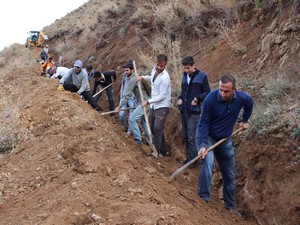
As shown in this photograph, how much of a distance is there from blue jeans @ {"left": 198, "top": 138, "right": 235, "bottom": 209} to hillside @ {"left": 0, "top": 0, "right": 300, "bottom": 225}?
0.15 m

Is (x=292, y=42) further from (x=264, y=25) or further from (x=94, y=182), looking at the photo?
(x=94, y=182)

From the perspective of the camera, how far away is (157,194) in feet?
16.4

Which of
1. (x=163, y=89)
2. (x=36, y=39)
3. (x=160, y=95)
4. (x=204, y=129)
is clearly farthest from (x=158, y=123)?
(x=36, y=39)

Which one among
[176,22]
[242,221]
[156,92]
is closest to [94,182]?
[242,221]

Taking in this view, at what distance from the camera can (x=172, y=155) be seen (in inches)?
323

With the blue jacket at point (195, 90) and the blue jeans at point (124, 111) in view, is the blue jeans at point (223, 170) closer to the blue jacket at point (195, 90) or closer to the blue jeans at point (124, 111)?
the blue jacket at point (195, 90)

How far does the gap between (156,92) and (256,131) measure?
1.72m

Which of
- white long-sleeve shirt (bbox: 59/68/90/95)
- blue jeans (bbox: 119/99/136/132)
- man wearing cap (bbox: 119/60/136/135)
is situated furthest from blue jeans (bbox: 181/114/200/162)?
white long-sleeve shirt (bbox: 59/68/90/95)

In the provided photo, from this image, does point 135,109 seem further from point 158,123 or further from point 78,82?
point 78,82

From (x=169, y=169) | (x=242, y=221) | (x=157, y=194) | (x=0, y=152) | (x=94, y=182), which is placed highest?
(x=0, y=152)

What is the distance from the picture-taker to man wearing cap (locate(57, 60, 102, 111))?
948 cm

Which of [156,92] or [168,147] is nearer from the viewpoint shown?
[156,92]

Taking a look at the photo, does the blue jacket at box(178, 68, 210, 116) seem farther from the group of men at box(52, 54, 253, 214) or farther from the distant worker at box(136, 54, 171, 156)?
the distant worker at box(136, 54, 171, 156)

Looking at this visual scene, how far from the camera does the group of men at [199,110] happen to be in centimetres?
524
